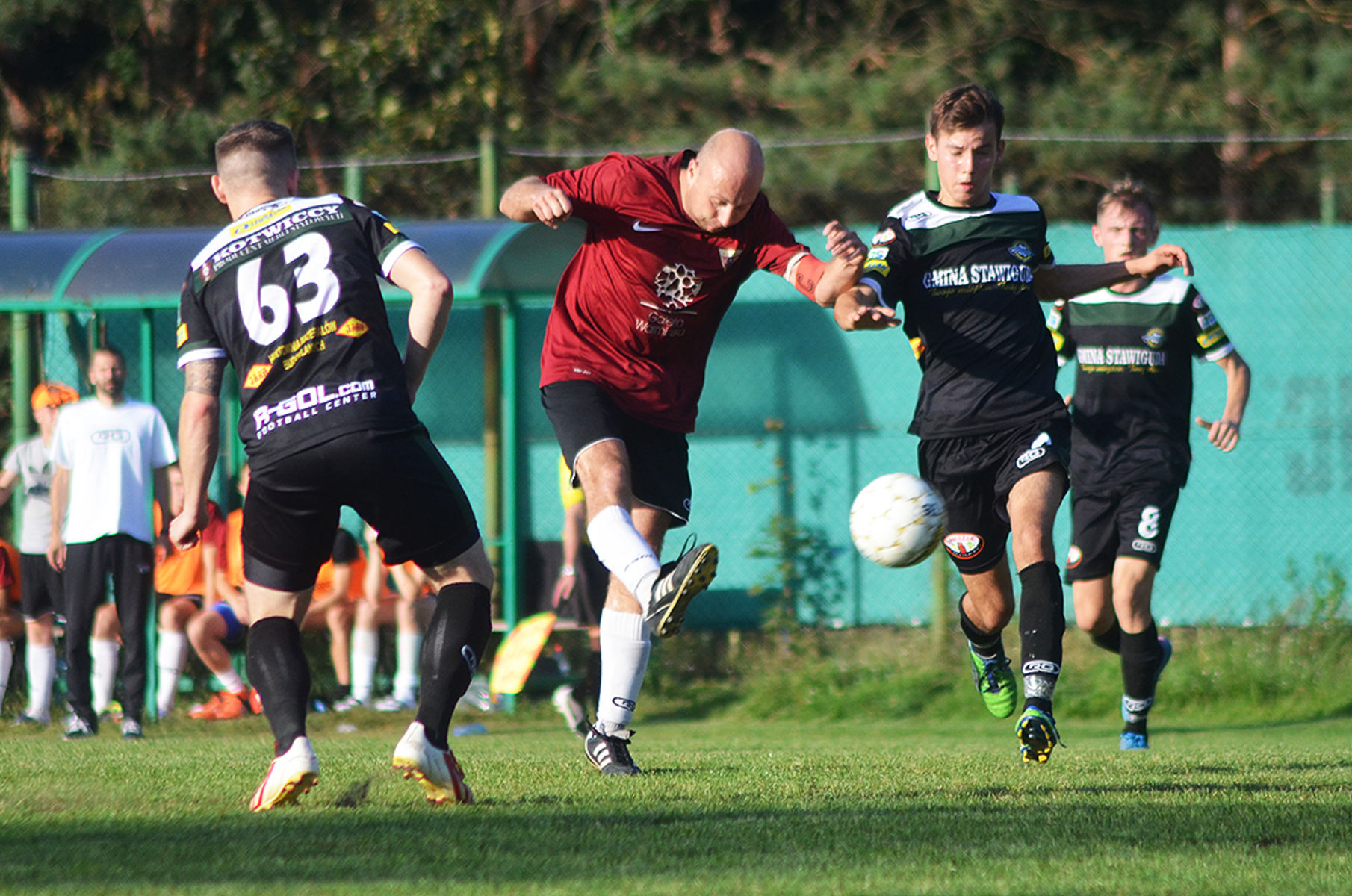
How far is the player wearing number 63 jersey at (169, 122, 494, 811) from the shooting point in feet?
15.0

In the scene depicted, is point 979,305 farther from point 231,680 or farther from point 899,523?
point 231,680

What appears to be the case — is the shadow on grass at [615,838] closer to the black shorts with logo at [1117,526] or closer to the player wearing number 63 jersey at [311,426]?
the player wearing number 63 jersey at [311,426]

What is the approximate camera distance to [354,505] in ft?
15.2

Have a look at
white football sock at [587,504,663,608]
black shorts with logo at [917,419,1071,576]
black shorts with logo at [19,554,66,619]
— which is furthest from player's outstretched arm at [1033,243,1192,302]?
black shorts with logo at [19,554,66,619]

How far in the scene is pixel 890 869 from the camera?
3682 mm

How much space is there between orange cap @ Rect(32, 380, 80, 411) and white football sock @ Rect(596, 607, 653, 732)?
21.3 feet

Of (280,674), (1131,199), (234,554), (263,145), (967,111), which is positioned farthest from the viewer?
(234,554)

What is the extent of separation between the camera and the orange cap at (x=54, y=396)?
35.7ft

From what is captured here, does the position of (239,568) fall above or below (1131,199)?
below

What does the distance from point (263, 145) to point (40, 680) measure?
271 inches

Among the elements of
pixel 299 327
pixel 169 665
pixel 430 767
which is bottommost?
pixel 169 665

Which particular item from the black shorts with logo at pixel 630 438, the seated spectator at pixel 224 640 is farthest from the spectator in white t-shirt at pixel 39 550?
the black shorts with logo at pixel 630 438

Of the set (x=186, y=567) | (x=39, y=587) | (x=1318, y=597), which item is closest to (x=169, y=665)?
(x=186, y=567)

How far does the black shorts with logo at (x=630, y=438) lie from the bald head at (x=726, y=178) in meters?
0.70
